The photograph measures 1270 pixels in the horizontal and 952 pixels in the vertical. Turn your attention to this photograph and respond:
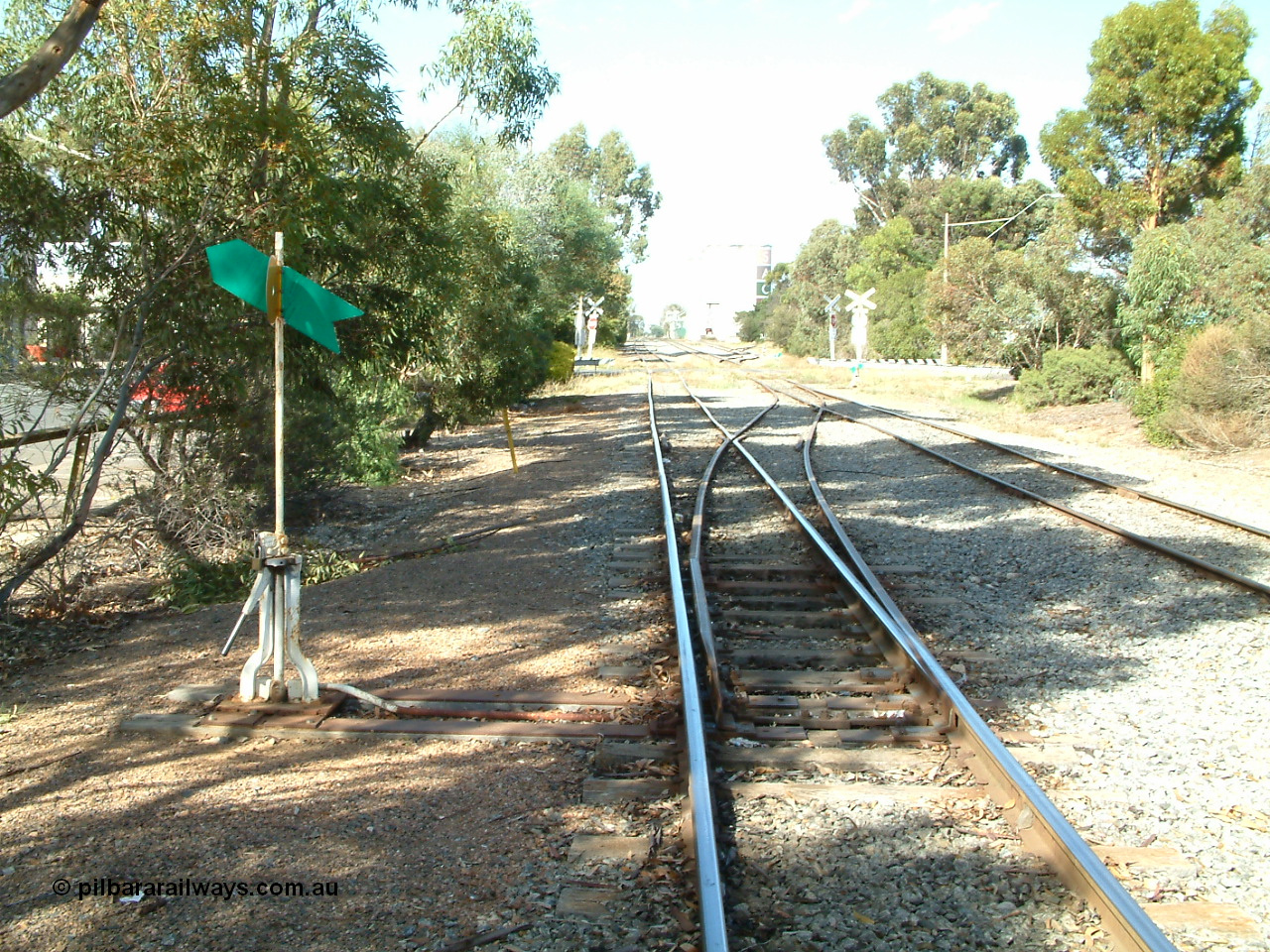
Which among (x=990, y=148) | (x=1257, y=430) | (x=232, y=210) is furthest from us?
(x=990, y=148)

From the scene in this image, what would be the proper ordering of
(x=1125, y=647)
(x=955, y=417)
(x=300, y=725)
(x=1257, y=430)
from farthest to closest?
(x=955, y=417) < (x=1257, y=430) < (x=1125, y=647) < (x=300, y=725)

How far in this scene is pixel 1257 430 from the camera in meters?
16.4

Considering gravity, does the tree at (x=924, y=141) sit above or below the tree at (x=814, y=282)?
above

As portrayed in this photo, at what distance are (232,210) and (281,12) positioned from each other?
2.67 metres

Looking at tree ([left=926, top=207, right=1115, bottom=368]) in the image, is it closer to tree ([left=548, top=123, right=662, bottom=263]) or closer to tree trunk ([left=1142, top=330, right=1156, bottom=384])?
tree trunk ([left=1142, top=330, right=1156, bottom=384])

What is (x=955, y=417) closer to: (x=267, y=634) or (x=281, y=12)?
(x=281, y=12)

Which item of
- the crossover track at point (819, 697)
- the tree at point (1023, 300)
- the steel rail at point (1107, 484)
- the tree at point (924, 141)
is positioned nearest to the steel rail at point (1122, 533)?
the steel rail at point (1107, 484)

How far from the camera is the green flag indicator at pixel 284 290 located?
5586mm

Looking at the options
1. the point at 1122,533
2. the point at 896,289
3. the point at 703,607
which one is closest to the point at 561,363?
the point at 1122,533

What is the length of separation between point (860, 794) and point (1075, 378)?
75.9ft

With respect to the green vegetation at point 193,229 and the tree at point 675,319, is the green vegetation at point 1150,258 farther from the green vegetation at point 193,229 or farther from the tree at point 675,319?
the tree at point 675,319

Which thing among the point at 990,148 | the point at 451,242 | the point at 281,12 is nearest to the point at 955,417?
the point at 451,242

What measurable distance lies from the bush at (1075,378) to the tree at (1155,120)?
9.86 feet

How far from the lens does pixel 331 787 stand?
14.9ft
